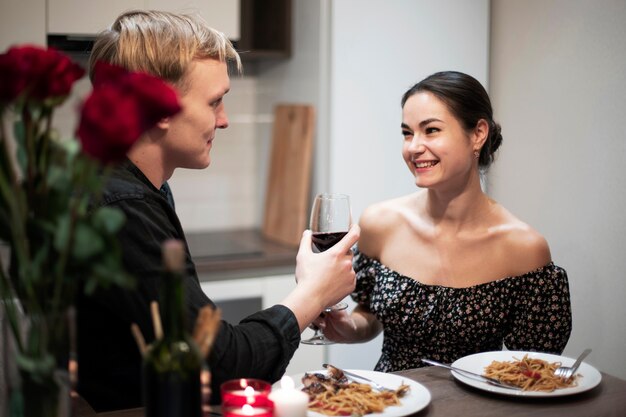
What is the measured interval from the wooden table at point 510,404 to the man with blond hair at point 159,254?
0.11 meters

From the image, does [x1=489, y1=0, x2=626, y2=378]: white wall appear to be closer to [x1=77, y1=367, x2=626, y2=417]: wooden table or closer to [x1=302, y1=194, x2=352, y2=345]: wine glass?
[x1=77, y1=367, x2=626, y2=417]: wooden table

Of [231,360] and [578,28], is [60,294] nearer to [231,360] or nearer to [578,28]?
[231,360]

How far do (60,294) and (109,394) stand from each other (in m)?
0.57

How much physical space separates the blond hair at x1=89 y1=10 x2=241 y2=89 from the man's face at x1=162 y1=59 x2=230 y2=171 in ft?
0.07

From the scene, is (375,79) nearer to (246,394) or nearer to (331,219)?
(331,219)

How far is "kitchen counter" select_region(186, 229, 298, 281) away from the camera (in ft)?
10.3

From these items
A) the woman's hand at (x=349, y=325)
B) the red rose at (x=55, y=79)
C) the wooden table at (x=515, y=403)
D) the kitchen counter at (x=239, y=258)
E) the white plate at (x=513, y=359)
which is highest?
the red rose at (x=55, y=79)

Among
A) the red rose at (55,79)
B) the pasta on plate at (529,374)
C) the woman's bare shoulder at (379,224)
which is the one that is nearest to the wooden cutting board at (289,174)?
the woman's bare shoulder at (379,224)

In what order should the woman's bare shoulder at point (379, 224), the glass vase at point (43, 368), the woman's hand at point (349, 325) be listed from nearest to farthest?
the glass vase at point (43, 368) → the woman's hand at point (349, 325) → the woman's bare shoulder at point (379, 224)

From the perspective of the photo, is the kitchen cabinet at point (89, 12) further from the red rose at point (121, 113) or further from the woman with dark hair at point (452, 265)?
the red rose at point (121, 113)

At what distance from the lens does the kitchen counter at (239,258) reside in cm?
314

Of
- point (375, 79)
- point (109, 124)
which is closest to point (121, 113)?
point (109, 124)

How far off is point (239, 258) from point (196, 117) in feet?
5.50

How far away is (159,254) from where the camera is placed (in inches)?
53.7
